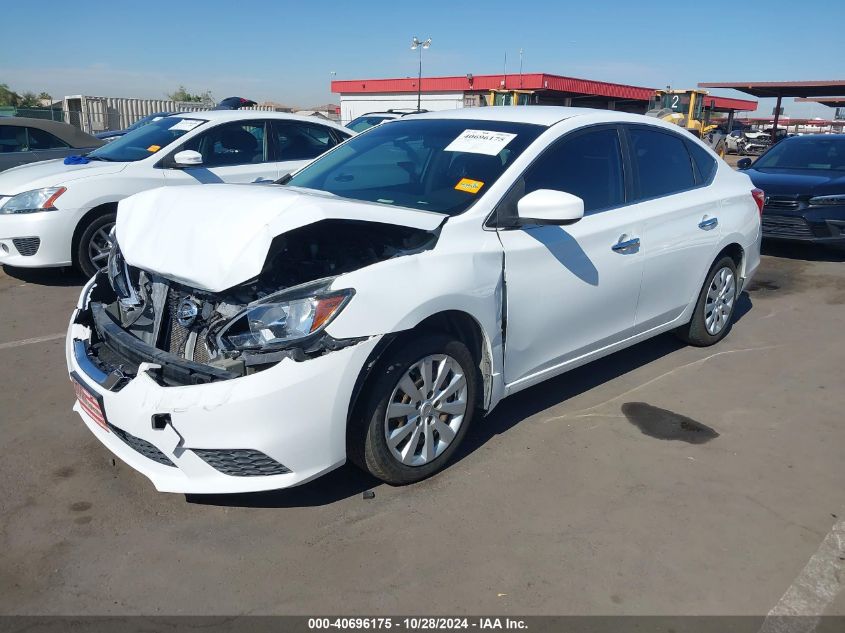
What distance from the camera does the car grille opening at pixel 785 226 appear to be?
8570mm

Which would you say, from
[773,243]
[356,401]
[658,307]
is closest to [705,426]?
[658,307]

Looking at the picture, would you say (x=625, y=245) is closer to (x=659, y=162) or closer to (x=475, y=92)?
(x=659, y=162)

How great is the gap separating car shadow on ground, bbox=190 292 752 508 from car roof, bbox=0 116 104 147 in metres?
9.52

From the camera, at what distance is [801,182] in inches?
344

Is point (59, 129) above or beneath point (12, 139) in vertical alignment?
above

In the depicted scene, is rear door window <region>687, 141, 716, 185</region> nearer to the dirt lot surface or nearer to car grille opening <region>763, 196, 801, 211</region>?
the dirt lot surface

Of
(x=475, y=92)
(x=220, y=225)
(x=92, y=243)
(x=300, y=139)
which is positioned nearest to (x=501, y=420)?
(x=220, y=225)

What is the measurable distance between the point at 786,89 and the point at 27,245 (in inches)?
970

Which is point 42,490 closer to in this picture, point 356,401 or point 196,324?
point 196,324

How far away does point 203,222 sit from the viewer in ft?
10.6

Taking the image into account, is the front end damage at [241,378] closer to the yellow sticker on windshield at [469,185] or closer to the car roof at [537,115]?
the yellow sticker on windshield at [469,185]

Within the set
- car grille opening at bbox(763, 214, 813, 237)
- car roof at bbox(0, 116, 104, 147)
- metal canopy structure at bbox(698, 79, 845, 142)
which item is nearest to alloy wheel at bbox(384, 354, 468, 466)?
car grille opening at bbox(763, 214, 813, 237)

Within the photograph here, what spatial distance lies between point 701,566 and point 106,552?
2426 mm

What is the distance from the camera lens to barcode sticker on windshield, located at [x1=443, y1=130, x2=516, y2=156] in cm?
386
